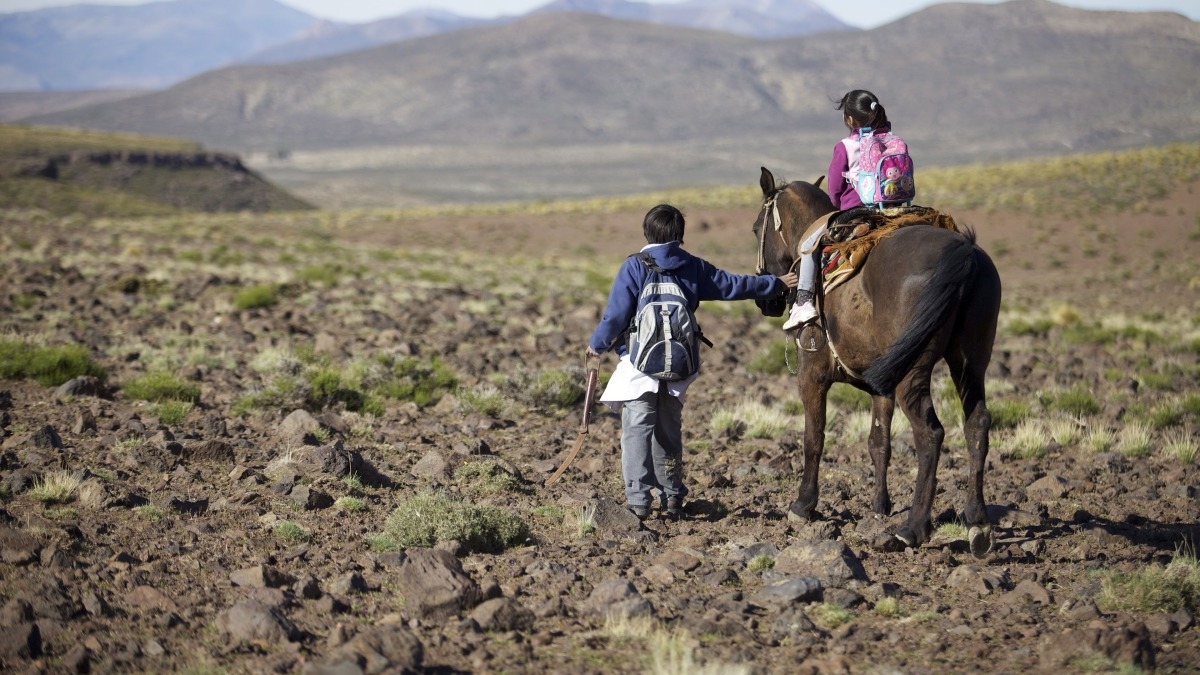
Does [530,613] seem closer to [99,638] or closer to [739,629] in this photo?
[739,629]

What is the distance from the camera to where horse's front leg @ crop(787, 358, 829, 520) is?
6402 millimetres

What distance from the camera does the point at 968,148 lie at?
479 ft

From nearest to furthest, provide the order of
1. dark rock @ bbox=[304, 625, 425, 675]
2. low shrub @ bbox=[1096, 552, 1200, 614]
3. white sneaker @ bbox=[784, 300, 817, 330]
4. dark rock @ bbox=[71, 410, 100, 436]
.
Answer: dark rock @ bbox=[304, 625, 425, 675]
low shrub @ bbox=[1096, 552, 1200, 614]
white sneaker @ bbox=[784, 300, 817, 330]
dark rock @ bbox=[71, 410, 100, 436]

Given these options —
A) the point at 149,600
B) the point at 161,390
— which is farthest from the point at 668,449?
the point at 161,390

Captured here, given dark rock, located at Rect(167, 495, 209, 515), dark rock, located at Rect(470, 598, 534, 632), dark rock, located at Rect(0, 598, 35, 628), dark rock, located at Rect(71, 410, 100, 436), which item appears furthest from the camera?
dark rock, located at Rect(71, 410, 100, 436)

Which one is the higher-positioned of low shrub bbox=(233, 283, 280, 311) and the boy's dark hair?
the boy's dark hair

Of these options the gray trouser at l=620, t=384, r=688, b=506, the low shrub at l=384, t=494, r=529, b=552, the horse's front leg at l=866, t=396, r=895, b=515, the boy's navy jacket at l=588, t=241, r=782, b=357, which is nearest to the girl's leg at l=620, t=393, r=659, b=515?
the gray trouser at l=620, t=384, r=688, b=506

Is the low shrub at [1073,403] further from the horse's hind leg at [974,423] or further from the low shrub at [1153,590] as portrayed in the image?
the low shrub at [1153,590]

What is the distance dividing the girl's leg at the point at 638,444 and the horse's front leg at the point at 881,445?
48.9 inches

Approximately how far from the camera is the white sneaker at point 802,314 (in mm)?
6223

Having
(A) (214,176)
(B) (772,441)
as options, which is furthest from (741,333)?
(A) (214,176)

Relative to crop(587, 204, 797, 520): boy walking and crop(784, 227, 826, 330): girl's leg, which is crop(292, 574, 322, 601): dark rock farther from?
crop(784, 227, 826, 330): girl's leg

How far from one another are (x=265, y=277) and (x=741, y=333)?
9705mm

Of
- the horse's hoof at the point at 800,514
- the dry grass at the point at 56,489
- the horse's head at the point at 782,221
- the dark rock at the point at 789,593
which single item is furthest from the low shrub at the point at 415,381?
the dark rock at the point at 789,593
